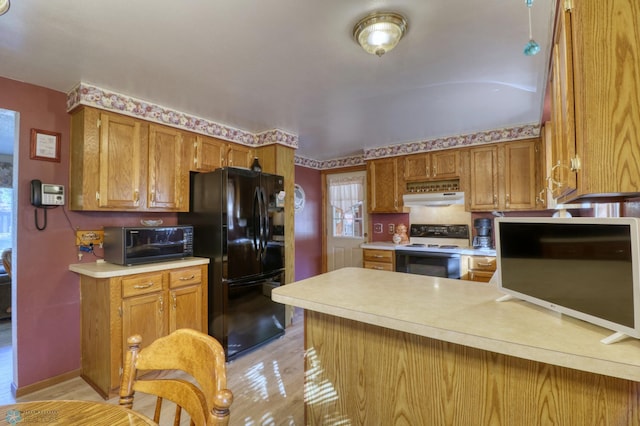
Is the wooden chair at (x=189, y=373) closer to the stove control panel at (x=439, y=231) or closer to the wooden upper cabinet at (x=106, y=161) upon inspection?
the wooden upper cabinet at (x=106, y=161)

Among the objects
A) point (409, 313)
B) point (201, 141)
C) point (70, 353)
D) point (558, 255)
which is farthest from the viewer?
point (201, 141)

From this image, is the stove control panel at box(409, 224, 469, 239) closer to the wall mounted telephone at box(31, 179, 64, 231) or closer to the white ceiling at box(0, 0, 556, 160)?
the white ceiling at box(0, 0, 556, 160)

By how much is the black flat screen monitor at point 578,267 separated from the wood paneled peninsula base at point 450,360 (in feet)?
0.24

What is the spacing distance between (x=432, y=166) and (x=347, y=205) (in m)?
1.67

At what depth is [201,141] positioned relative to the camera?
3.02 m

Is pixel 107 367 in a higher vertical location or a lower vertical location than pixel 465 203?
lower

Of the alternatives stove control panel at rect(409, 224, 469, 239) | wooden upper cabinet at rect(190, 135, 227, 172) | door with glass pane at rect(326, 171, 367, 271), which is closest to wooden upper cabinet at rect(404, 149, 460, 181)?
stove control panel at rect(409, 224, 469, 239)

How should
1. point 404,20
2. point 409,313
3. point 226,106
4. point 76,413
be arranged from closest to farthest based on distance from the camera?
point 76,413 < point 409,313 < point 404,20 < point 226,106

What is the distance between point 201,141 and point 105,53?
4.05 feet

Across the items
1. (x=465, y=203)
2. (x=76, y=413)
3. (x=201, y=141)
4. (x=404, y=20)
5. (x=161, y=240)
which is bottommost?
(x=76, y=413)

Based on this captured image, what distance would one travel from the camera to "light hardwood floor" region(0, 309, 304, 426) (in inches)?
75.4

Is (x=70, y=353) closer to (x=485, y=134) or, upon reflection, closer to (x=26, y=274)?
(x=26, y=274)

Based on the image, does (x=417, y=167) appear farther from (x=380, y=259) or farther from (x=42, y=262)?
(x=42, y=262)

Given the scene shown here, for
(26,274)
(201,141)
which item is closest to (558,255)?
(201,141)
